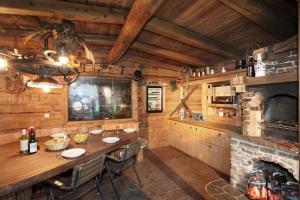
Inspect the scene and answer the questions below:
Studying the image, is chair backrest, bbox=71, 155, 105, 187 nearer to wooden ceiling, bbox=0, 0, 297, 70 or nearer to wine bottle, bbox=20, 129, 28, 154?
wine bottle, bbox=20, 129, 28, 154

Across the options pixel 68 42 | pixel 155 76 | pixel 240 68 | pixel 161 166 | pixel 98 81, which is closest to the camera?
pixel 68 42

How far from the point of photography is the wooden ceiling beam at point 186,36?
2.30 m

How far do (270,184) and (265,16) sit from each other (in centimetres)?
215

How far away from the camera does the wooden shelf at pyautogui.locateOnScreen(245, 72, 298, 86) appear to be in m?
1.95

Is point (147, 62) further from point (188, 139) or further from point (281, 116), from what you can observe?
point (281, 116)

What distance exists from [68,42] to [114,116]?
7.91ft

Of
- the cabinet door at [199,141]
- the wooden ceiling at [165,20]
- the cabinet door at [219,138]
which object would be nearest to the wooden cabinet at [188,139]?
the cabinet door at [199,141]

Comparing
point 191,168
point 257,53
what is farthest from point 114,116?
point 257,53

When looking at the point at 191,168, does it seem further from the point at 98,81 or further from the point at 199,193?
the point at 98,81

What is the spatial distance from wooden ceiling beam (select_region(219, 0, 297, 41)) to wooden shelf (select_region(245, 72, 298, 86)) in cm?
60

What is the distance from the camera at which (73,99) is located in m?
3.74

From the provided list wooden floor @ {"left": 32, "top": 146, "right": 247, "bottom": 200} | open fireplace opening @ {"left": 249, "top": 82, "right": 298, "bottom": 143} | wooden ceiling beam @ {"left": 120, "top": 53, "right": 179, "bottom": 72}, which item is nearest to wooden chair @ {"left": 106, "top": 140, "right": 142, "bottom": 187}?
wooden floor @ {"left": 32, "top": 146, "right": 247, "bottom": 200}

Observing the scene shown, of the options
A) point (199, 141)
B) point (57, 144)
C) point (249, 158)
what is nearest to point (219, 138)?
point (199, 141)

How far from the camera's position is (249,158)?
246cm
